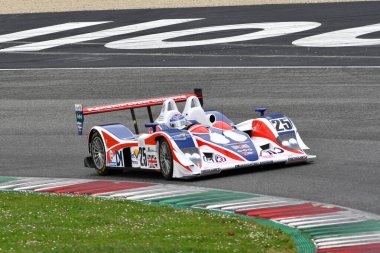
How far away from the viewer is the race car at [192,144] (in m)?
15.9

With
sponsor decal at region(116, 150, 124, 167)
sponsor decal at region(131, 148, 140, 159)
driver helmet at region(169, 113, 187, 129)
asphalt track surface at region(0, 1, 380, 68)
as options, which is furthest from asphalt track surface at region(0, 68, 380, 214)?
asphalt track surface at region(0, 1, 380, 68)

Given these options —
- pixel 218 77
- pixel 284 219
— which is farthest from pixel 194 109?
pixel 218 77

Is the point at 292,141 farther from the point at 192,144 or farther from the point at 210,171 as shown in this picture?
the point at 192,144

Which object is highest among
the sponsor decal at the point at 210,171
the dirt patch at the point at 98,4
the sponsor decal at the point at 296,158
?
the dirt patch at the point at 98,4

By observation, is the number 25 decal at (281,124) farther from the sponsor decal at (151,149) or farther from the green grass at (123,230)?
the green grass at (123,230)

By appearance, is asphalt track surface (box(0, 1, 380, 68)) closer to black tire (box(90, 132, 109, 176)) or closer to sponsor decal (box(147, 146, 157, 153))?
black tire (box(90, 132, 109, 176))

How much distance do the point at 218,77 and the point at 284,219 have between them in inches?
555

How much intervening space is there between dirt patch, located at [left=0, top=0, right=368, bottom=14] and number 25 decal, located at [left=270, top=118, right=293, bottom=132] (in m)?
20.3

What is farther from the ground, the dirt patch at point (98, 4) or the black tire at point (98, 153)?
the dirt patch at point (98, 4)

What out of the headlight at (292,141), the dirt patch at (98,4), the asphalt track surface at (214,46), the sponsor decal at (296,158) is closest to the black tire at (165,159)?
the sponsor decal at (296,158)

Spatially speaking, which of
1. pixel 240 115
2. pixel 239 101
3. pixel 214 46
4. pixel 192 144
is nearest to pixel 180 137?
pixel 192 144

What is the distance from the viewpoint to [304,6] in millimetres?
36094

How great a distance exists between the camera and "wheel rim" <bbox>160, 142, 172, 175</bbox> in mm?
16016

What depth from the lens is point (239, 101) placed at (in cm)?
2336
